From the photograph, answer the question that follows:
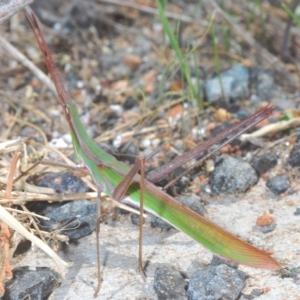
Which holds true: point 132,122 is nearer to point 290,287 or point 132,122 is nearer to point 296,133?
point 296,133

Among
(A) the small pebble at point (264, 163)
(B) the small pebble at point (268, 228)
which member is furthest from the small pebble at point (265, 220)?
(A) the small pebble at point (264, 163)

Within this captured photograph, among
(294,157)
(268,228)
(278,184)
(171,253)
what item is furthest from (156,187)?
(294,157)

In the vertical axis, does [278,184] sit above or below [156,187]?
above

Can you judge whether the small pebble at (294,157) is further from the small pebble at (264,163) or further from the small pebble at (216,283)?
the small pebble at (216,283)

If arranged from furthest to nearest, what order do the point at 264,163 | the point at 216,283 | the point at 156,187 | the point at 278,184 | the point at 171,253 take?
the point at 264,163
the point at 278,184
the point at 171,253
the point at 156,187
the point at 216,283

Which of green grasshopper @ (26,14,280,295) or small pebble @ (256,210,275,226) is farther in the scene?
small pebble @ (256,210,275,226)

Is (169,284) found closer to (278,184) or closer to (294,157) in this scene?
(278,184)

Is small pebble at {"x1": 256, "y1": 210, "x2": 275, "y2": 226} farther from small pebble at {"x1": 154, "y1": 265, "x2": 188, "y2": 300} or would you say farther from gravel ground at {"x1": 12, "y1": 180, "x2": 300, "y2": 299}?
small pebble at {"x1": 154, "y1": 265, "x2": 188, "y2": 300}

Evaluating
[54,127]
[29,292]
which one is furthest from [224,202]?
[54,127]

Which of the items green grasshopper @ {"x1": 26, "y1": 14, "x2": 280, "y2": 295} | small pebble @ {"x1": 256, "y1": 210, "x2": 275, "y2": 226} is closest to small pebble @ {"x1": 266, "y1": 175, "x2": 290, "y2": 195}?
small pebble @ {"x1": 256, "y1": 210, "x2": 275, "y2": 226}
